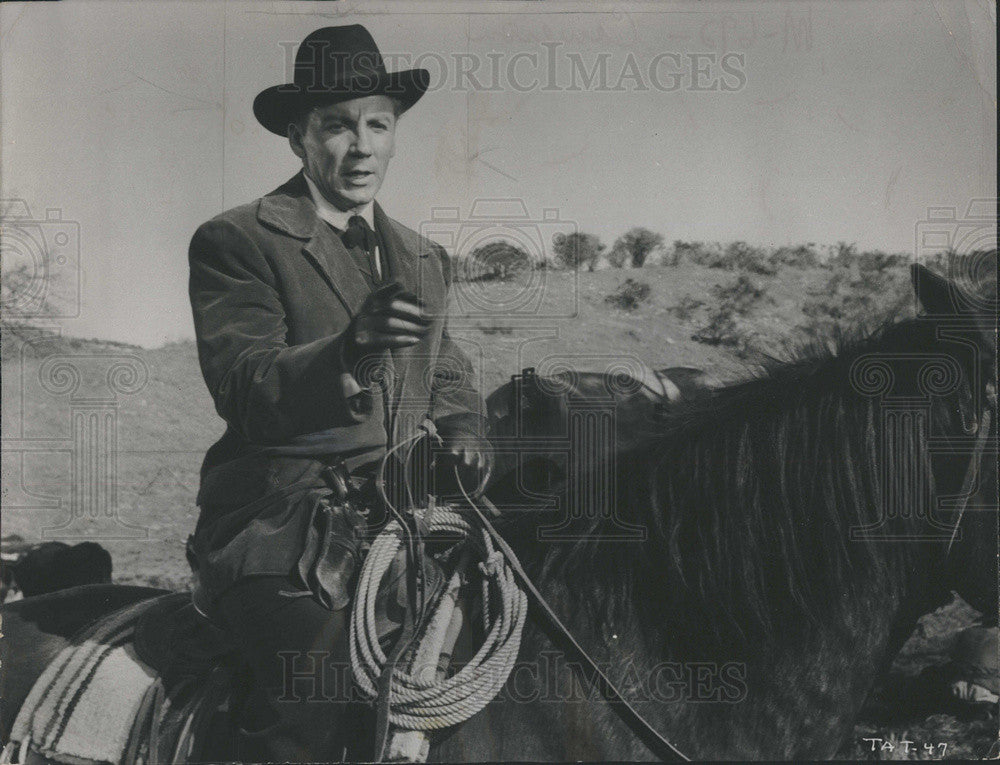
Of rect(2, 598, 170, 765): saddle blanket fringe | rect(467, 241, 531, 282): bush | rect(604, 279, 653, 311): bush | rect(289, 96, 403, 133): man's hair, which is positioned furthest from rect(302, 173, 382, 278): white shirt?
rect(2, 598, 170, 765): saddle blanket fringe

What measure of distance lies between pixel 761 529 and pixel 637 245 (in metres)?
0.98

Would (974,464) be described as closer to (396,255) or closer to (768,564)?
(768,564)

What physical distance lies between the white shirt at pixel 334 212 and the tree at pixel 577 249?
1.76ft

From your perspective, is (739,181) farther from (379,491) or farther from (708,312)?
(379,491)

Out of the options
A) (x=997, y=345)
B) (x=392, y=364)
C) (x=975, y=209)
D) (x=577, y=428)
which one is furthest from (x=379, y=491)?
(x=975, y=209)

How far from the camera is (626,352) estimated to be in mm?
3029

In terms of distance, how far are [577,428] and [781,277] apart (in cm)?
77

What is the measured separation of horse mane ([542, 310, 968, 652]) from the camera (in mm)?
2494

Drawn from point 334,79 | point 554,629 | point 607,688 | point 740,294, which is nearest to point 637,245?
point 740,294

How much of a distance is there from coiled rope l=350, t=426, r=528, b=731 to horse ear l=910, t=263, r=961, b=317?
1403 millimetres

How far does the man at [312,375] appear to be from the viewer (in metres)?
2.64

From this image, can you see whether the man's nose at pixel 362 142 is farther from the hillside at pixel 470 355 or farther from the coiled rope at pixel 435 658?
the coiled rope at pixel 435 658

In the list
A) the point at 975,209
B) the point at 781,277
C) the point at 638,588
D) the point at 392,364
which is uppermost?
the point at 975,209

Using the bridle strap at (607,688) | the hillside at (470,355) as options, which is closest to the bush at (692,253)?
the hillside at (470,355)
